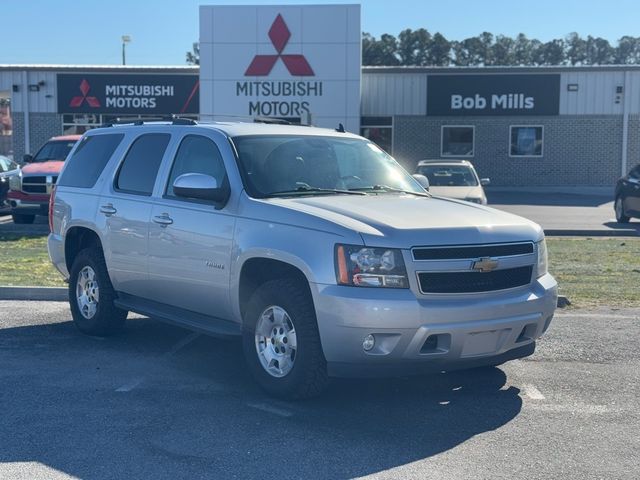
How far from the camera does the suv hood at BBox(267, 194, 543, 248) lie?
561 centimetres

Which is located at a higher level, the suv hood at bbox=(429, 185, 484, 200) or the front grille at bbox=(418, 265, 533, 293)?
the front grille at bbox=(418, 265, 533, 293)

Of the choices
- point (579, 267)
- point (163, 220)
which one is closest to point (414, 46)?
point (579, 267)

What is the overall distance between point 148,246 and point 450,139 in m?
27.4

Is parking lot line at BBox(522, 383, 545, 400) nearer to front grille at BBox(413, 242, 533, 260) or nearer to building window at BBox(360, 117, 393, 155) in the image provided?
front grille at BBox(413, 242, 533, 260)

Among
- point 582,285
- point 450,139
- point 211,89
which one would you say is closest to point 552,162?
point 450,139

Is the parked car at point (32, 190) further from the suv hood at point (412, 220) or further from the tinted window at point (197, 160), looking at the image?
the suv hood at point (412, 220)

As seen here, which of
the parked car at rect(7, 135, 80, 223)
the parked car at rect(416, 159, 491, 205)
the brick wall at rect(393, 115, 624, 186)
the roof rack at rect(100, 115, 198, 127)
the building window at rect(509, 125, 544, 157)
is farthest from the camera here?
the building window at rect(509, 125, 544, 157)

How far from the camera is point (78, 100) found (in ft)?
113

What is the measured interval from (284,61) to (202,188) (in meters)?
23.6

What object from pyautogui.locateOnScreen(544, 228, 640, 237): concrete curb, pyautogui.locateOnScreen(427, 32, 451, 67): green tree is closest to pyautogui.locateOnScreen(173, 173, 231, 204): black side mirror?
pyautogui.locateOnScreen(544, 228, 640, 237): concrete curb

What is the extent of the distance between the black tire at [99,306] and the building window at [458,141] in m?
26.6

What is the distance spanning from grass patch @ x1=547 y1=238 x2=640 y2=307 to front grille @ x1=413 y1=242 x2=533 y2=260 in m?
3.94

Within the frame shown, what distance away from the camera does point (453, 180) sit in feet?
63.3

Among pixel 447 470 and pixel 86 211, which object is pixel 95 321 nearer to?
pixel 86 211
